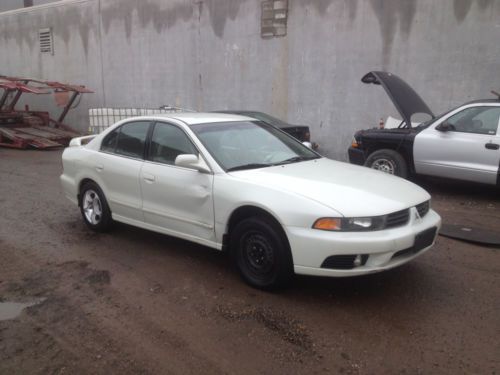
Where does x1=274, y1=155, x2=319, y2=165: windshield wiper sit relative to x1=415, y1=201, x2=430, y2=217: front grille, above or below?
above

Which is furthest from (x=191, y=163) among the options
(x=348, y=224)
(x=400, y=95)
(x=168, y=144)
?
(x=400, y=95)

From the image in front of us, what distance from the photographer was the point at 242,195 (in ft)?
13.1

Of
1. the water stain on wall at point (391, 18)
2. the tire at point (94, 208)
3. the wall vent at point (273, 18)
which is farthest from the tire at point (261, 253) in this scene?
the wall vent at point (273, 18)

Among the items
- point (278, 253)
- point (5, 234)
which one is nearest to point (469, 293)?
point (278, 253)

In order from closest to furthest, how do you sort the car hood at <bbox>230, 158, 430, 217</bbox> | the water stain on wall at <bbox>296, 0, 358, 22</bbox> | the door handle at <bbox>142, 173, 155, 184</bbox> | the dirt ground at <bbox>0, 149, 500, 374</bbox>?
1. the dirt ground at <bbox>0, 149, 500, 374</bbox>
2. the car hood at <bbox>230, 158, 430, 217</bbox>
3. the door handle at <bbox>142, 173, 155, 184</bbox>
4. the water stain on wall at <bbox>296, 0, 358, 22</bbox>

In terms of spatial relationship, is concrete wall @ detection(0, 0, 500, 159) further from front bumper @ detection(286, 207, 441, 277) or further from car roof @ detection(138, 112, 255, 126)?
front bumper @ detection(286, 207, 441, 277)

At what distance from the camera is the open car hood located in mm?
7602

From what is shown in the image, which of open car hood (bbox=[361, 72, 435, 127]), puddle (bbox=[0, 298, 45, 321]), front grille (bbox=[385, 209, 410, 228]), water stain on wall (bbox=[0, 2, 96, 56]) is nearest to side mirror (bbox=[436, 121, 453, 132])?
open car hood (bbox=[361, 72, 435, 127])

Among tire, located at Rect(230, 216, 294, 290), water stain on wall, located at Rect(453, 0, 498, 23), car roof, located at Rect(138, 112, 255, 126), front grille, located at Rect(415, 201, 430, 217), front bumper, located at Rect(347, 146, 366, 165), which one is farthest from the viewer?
water stain on wall, located at Rect(453, 0, 498, 23)

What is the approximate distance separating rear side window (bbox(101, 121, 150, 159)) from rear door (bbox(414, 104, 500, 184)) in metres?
4.60

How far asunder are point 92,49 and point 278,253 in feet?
48.0

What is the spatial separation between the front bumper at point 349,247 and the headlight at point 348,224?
34mm

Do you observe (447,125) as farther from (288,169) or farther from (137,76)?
(137,76)

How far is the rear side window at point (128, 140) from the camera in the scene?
513 centimetres
